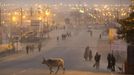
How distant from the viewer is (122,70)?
107 ft

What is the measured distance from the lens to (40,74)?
2980cm

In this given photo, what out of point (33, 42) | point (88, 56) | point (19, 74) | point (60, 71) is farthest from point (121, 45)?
point (33, 42)

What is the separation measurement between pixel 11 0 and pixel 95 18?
44928 mm

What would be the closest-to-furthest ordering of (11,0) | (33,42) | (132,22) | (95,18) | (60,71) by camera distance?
(132,22)
(60,71)
(33,42)
(95,18)
(11,0)

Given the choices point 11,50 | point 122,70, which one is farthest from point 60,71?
point 11,50

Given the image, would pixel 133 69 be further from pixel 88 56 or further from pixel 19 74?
pixel 88 56

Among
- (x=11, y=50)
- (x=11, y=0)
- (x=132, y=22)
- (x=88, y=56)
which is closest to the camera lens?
(x=132, y=22)

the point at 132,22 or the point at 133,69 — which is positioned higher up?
the point at 132,22

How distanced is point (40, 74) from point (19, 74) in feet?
4.47

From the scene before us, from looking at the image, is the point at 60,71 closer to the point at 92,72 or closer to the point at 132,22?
the point at 92,72

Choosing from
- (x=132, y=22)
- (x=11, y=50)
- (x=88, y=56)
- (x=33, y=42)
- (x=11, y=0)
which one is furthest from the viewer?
(x=11, y=0)

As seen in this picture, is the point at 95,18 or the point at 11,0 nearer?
the point at 95,18

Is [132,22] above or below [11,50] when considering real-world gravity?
above

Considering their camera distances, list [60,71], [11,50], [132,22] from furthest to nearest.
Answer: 1. [11,50]
2. [60,71]
3. [132,22]
